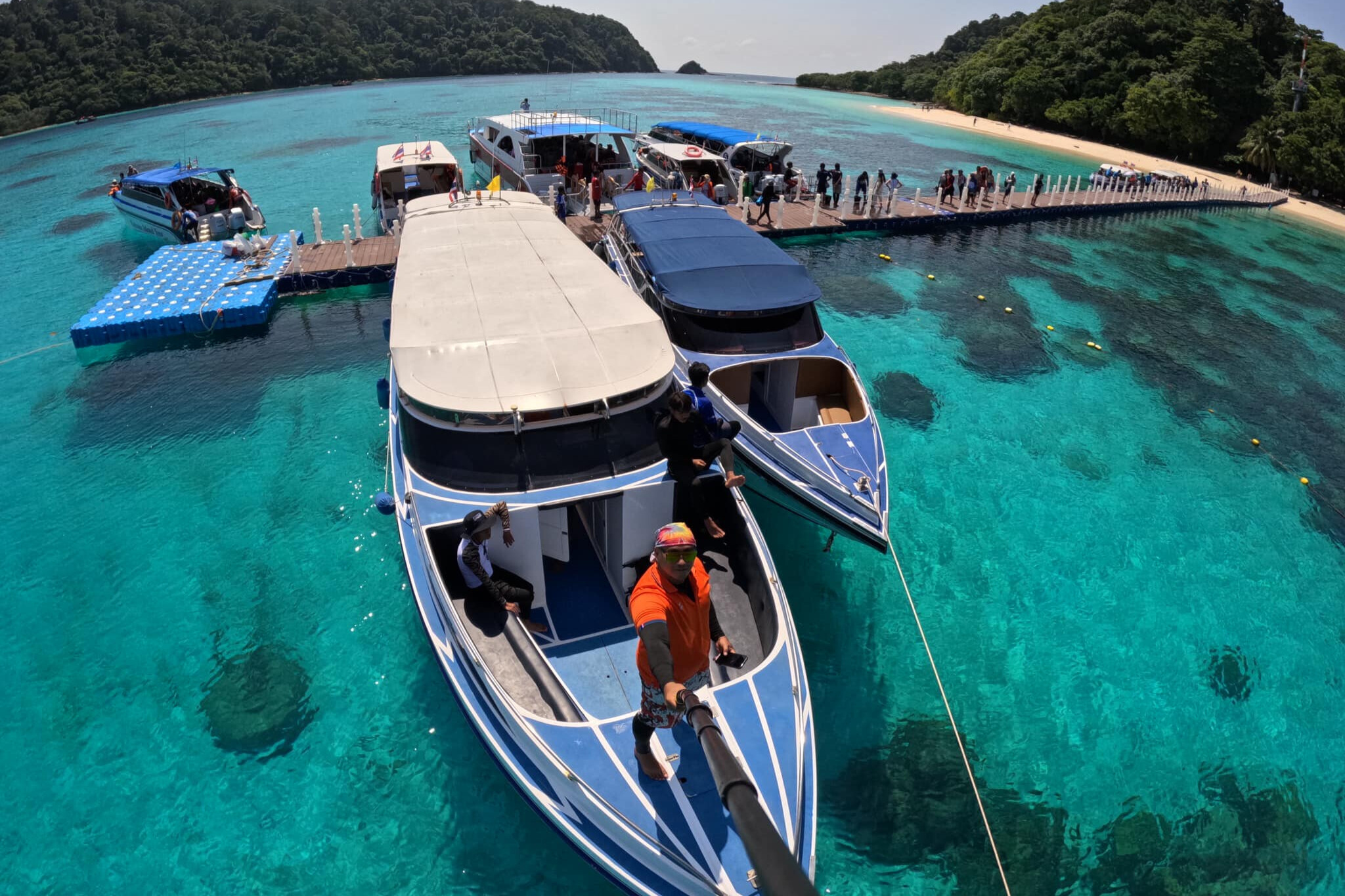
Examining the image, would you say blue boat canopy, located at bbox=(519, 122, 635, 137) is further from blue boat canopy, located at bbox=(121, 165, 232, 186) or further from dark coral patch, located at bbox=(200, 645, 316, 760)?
dark coral patch, located at bbox=(200, 645, 316, 760)

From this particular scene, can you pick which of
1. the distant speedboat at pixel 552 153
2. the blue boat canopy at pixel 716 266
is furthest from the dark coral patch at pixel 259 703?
the distant speedboat at pixel 552 153

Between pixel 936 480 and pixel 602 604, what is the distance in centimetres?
805

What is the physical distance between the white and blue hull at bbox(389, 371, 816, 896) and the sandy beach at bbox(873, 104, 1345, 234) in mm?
48352

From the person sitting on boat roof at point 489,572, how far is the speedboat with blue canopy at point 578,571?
0.06m

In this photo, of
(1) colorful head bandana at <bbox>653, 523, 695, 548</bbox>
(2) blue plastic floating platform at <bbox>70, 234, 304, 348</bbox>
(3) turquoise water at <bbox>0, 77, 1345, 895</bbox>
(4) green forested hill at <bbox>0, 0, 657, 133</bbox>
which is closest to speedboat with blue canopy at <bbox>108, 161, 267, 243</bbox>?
(2) blue plastic floating platform at <bbox>70, 234, 304, 348</bbox>

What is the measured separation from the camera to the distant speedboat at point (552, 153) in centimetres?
2655

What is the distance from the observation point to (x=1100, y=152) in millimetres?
54406

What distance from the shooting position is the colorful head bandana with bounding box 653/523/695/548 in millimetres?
4387

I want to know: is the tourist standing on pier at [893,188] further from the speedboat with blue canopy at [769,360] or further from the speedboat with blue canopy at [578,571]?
the speedboat with blue canopy at [578,571]

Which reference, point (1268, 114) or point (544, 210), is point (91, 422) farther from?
point (1268, 114)

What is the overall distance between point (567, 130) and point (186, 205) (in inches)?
583

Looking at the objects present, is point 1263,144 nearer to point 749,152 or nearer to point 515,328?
point 749,152

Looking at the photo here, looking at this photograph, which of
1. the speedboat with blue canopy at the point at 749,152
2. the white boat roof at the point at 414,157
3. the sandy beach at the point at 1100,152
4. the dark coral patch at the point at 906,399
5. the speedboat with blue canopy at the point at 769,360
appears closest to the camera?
the speedboat with blue canopy at the point at 769,360

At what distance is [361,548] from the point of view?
1092cm
